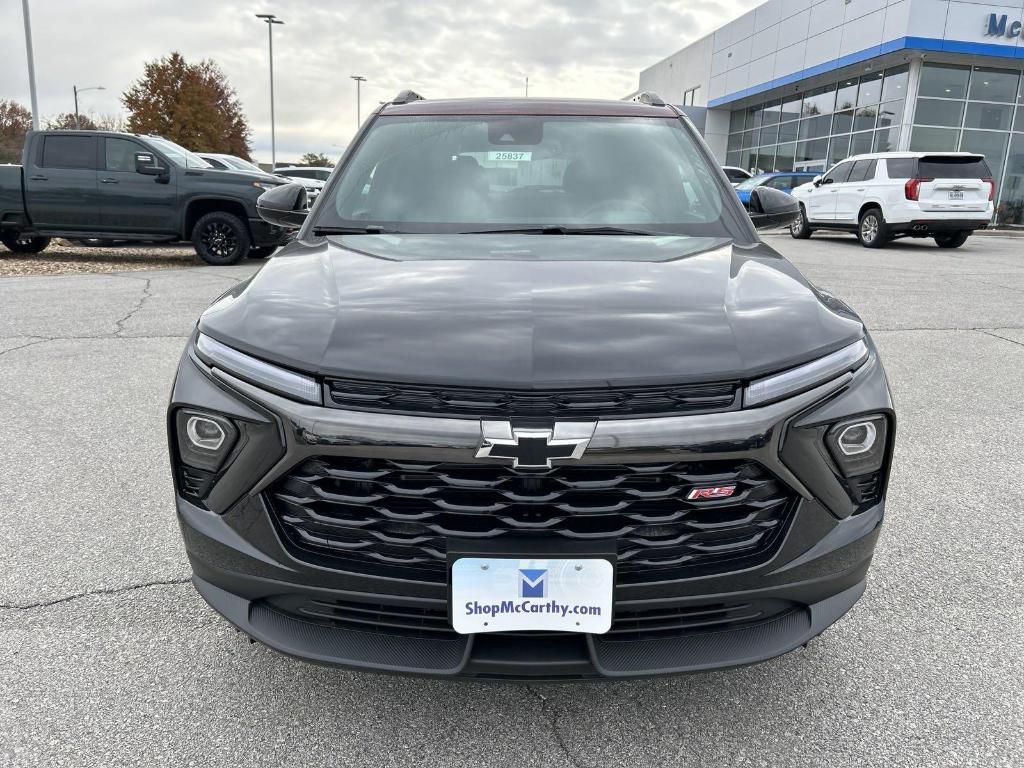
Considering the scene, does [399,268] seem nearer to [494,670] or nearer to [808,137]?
[494,670]

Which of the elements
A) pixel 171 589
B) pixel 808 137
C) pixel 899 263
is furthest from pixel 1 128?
pixel 171 589

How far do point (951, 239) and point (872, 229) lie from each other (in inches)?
68.0

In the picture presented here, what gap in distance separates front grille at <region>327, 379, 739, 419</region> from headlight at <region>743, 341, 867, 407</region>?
0.04m

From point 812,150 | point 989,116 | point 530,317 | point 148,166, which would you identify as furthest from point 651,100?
point 812,150

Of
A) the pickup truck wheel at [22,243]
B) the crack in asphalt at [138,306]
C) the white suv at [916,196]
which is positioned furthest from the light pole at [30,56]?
the white suv at [916,196]

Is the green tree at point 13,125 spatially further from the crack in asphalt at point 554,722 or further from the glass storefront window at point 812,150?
the crack in asphalt at point 554,722

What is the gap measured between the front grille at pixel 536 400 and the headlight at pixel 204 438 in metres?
0.26

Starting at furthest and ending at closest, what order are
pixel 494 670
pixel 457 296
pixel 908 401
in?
pixel 908 401, pixel 457 296, pixel 494 670

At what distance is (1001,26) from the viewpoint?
22578 millimetres

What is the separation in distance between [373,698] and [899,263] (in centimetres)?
1285

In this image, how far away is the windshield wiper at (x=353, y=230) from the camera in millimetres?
2654

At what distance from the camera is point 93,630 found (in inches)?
91.5

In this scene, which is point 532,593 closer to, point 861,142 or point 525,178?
point 525,178

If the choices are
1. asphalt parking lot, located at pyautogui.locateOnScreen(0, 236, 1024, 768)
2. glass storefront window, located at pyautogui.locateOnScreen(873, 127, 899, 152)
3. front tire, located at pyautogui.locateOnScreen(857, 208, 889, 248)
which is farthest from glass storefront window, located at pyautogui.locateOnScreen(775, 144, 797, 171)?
asphalt parking lot, located at pyautogui.locateOnScreen(0, 236, 1024, 768)
